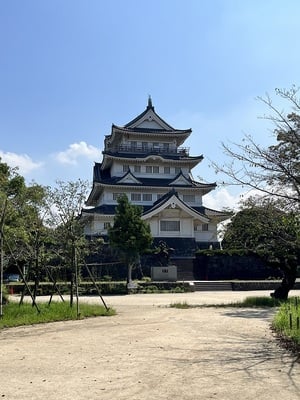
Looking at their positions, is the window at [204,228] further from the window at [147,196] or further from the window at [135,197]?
the window at [135,197]

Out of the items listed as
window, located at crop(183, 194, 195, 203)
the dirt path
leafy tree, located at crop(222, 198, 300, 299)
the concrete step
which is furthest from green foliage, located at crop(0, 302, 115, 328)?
window, located at crop(183, 194, 195, 203)

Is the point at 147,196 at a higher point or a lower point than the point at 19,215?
higher

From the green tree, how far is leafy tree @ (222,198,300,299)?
12563mm

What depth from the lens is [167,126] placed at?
1857 inches

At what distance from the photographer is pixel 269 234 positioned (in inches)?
352

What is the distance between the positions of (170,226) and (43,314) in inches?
1097

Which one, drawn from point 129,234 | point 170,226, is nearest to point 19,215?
point 129,234

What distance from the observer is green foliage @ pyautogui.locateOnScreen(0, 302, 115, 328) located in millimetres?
12320

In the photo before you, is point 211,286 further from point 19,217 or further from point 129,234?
point 19,217

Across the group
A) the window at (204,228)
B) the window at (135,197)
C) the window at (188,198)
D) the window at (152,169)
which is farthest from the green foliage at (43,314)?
the window at (152,169)

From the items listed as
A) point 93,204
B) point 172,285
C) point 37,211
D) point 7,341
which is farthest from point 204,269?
point 7,341

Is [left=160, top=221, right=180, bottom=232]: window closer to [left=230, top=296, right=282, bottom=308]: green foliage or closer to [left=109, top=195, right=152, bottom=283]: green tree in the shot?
[left=109, top=195, right=152, bottom=283]: green tree

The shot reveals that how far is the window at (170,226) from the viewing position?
133ft

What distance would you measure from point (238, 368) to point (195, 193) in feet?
127
